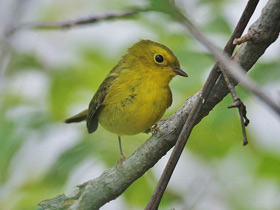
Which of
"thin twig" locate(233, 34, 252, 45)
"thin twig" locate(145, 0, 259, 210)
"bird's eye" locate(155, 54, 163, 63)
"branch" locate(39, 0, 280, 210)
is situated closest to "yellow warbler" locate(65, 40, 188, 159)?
"bird's eye" locate(155, 54, 163, 63)

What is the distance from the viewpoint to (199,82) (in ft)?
10.5

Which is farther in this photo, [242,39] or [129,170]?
[129,170]

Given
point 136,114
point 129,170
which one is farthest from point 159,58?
point 129,170

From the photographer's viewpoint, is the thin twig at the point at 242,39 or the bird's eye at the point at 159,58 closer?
the thin twig at the point at 242,39

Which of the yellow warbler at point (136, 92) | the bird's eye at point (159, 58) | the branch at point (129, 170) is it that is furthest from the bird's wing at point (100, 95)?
the branch at point (129, 170)

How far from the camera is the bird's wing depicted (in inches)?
165

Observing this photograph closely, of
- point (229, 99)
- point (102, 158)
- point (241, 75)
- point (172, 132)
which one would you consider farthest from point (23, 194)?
point (241, 75)

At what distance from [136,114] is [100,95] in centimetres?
52

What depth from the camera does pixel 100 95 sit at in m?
4.25

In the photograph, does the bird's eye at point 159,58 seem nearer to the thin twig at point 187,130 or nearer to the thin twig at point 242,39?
the thin twig at point 242,39

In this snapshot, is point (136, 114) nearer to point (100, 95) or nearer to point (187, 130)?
point (100, 95)

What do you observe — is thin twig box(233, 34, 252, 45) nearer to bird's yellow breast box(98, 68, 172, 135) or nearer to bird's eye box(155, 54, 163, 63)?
bird's yellow breast box(98, 68, 172, 135)

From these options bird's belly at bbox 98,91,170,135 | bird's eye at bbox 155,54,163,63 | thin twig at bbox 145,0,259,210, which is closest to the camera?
thin twig at bbox 145,0,259,210

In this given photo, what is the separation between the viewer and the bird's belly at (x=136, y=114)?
12.7 ft
